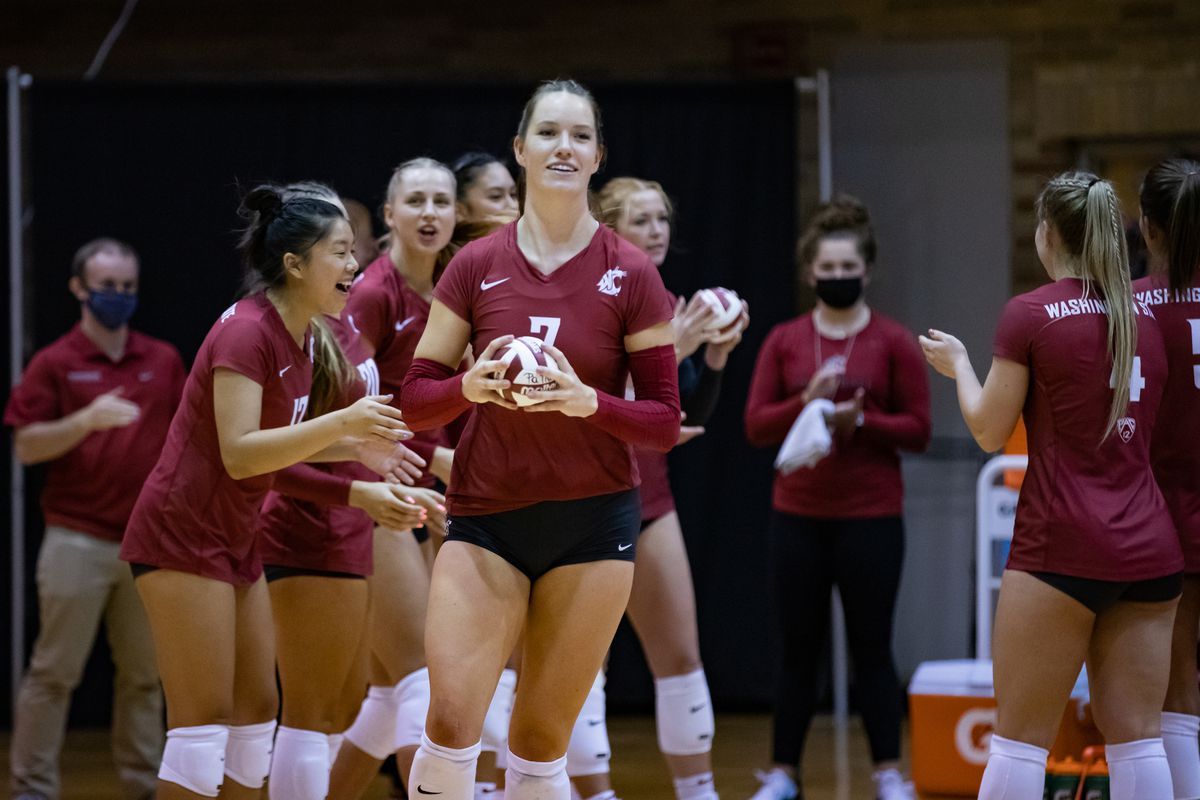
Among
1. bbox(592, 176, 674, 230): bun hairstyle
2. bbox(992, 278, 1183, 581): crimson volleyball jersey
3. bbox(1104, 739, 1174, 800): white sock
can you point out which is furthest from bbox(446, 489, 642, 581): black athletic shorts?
bbox(592, 176, 674, 230): bun hairstyle

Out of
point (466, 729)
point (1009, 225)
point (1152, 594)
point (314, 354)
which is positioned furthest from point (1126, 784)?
point (1009, 225)

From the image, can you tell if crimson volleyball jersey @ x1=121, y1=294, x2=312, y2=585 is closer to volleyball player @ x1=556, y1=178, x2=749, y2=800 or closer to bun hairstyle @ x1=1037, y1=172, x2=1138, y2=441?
volleyball player @ x1=556, y1=178, x2=749, y2=800

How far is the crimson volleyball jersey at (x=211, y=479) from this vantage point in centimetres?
310

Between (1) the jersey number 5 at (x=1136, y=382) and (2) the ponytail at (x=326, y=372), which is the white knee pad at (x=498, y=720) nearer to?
(2) the ponytail at (x=326, y=372)

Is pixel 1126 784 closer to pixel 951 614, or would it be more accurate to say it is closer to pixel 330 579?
pixel 330 579

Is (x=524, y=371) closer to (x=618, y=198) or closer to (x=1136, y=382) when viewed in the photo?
(x=1136, y=382)

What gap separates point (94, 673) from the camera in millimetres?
6031

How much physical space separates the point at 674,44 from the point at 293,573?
3594 millimetres

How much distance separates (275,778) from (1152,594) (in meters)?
A: 2.04

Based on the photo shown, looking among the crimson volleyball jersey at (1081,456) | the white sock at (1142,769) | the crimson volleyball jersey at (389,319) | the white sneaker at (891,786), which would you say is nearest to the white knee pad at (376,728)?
the crimson volleyball jersey at (389,319)

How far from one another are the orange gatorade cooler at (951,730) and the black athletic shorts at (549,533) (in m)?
2.23

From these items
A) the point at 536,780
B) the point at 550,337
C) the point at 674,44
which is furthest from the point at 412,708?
the point at 674,44

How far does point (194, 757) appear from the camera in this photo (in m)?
3.08

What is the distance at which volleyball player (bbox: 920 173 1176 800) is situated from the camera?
2.86 meters
